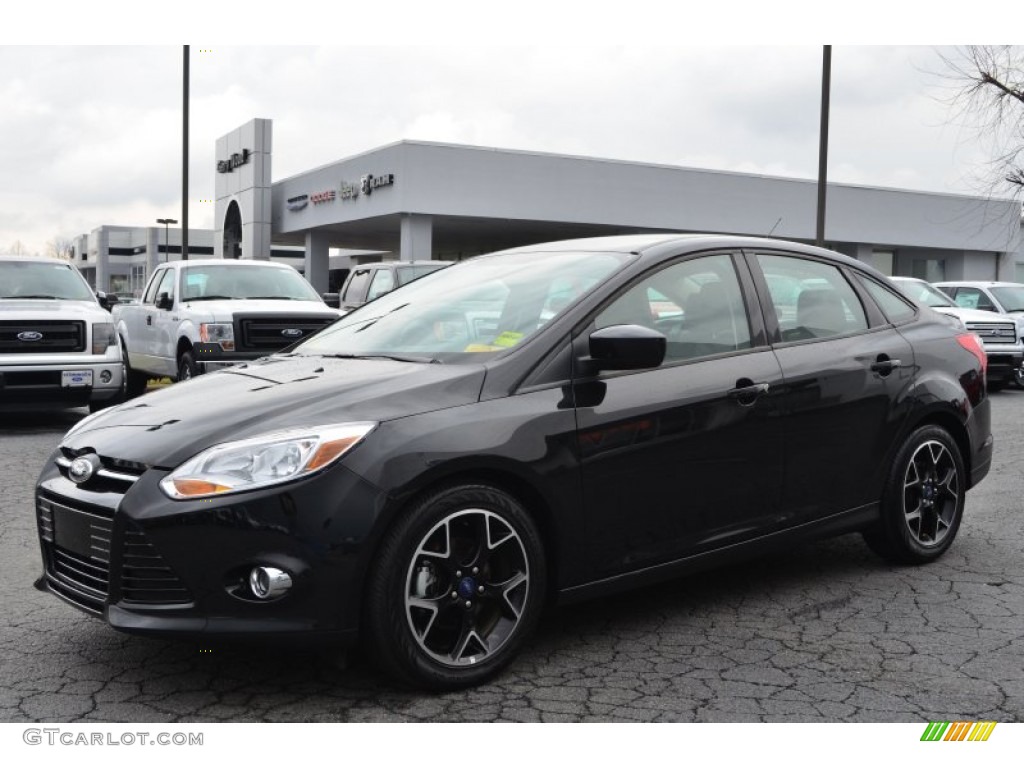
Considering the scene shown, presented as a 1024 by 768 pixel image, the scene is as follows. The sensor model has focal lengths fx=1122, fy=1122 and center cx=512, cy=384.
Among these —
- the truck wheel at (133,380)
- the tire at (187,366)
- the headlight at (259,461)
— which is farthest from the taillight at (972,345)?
the truck wheel at (133,380)

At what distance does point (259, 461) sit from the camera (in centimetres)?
360

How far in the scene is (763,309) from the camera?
16.3 ft

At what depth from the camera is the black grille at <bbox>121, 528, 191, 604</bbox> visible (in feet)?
11.7

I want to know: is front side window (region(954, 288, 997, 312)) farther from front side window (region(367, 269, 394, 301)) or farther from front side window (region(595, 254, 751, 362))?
front side window (region(595, 254, 751, 362))

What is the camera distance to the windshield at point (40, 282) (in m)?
12.3

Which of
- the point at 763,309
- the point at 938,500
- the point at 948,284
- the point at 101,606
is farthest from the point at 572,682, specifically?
the point at 948,284

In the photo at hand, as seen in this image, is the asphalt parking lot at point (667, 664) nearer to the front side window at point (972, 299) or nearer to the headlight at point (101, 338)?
the headlight at point (101, 338)

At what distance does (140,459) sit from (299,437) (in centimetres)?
56

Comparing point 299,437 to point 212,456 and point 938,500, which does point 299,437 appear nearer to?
point 212,456

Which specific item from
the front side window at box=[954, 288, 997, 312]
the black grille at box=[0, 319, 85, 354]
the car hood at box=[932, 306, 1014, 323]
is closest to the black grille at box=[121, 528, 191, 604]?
the black grille at box=[0, 319, 85, 354]

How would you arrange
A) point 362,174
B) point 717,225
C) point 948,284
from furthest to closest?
point 717,225
point 362,174
point 948,284

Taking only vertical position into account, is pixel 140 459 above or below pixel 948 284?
below

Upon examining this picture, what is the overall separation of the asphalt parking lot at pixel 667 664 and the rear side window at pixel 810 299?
3.97 feet
